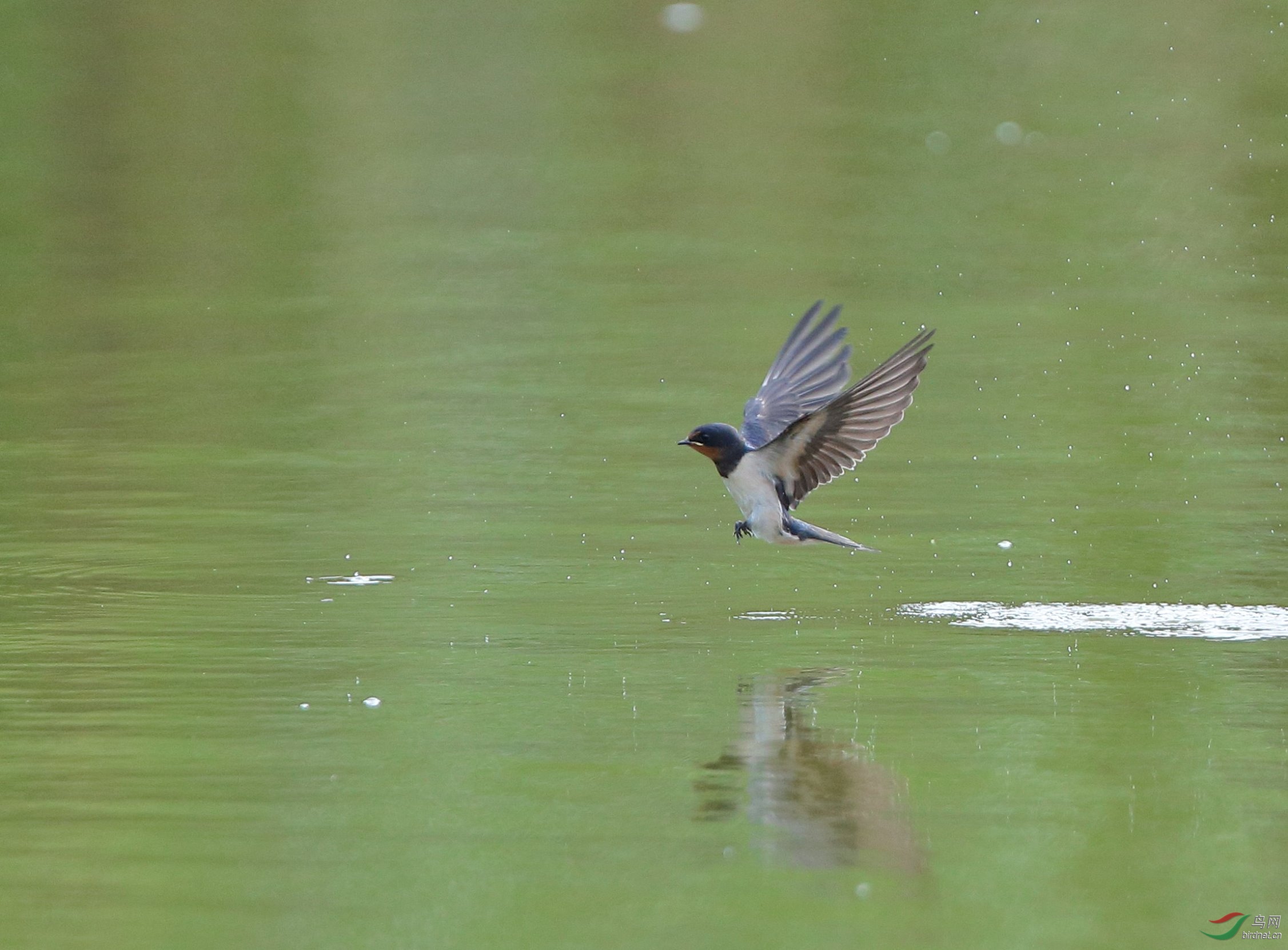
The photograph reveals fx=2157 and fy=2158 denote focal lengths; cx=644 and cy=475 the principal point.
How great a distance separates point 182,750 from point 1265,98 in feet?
49.2

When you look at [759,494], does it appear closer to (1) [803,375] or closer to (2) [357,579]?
(1) [803,375]

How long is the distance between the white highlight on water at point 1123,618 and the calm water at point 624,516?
3cm

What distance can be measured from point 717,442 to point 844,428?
41 centimetres

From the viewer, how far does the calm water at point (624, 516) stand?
4.52m

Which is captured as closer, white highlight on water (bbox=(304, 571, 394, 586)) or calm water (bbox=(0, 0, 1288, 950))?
calm water (bbox=(0, 0, 1288, 950))

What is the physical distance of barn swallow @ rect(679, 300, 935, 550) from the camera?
19.9ft

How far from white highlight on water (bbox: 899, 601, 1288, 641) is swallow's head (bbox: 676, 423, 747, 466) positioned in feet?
2.67

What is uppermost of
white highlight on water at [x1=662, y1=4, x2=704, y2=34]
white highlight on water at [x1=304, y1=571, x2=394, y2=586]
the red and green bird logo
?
white highlight on water at [x1=662, y1=4, x2=704, y2=34]

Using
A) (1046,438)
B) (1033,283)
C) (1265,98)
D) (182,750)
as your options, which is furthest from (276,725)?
(1265,98)

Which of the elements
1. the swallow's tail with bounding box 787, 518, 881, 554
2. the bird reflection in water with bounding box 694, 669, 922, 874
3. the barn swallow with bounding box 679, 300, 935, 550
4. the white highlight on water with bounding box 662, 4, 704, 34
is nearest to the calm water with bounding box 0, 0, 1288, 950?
the bird reflection in water with bounding box 694, 669, 922, 874

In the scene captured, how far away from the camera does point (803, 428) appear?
6254 millimetres

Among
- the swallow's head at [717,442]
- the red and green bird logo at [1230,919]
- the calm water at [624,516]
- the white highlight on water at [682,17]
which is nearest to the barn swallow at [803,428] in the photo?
the swallow's head at [717,442]

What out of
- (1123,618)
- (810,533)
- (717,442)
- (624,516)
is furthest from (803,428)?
(624,516)

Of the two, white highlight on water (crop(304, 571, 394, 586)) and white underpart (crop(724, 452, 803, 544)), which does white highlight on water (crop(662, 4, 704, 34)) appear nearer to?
white highlight on water (crop(304, 571, 394, 586))
